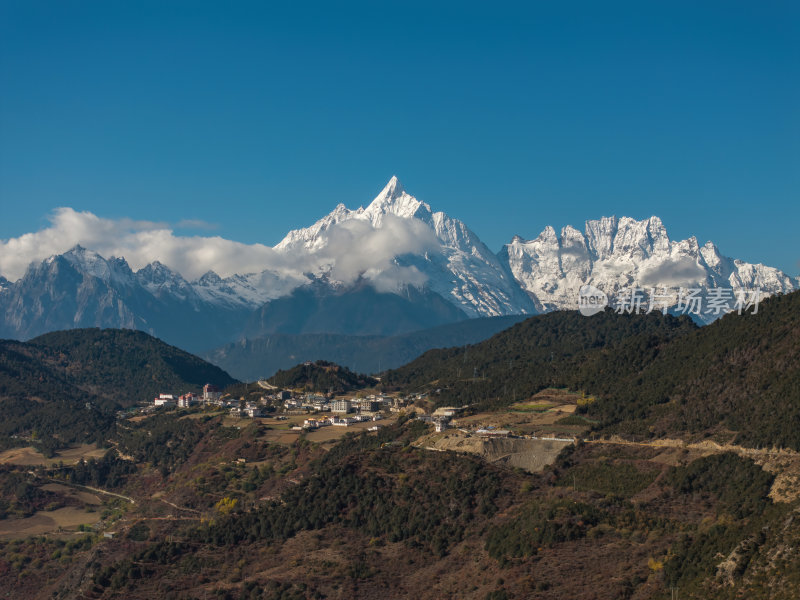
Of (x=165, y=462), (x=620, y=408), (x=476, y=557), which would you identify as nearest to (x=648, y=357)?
(x=620, y=408)

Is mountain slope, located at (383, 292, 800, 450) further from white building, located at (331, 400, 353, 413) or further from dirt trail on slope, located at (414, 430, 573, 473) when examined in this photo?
white building, located at (331, 400, 353, 413)

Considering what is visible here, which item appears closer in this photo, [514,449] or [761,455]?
[761,455]

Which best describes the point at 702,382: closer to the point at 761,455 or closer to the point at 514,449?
the point at 514,449

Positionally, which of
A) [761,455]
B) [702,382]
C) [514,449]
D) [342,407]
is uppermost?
[702,382]

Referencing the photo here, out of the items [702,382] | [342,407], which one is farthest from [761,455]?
[342,407]

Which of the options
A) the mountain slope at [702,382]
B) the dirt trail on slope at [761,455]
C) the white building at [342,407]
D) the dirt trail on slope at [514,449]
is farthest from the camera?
the white building at [342,407]

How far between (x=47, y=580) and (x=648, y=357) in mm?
84039

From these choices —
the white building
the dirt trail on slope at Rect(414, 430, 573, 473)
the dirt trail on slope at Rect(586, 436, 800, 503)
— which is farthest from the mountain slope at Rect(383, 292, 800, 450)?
the white building

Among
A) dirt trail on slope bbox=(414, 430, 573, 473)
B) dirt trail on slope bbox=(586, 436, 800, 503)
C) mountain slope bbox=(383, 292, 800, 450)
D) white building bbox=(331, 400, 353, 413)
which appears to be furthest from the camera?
white building bbox=(331, 400, 353, 413)

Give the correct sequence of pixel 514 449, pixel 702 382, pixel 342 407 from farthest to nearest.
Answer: pixel 342 407, pixel 702 382, pixel 514 449

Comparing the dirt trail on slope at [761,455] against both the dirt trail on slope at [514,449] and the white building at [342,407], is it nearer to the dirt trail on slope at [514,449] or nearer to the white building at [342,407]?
the dirt trail on slope at [514,449]

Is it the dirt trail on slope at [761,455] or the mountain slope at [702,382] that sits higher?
the mountain slope at [702,382]

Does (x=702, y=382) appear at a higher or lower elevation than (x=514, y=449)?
higher

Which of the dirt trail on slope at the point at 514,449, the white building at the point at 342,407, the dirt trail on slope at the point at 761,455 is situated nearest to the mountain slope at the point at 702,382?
the dirt trail on slope at the point at 761,455
